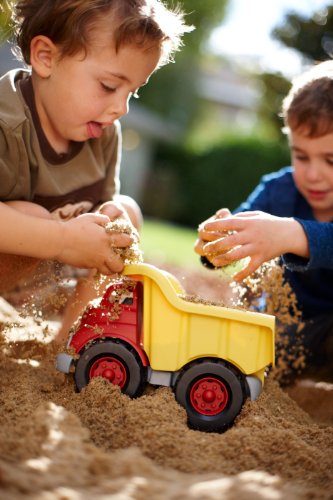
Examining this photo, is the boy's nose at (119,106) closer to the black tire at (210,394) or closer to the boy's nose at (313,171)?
the boy's nose at (313,171)

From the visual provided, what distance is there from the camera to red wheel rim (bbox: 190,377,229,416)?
72.3 inches

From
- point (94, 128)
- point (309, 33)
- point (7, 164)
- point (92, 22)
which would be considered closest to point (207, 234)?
point (94, 128)

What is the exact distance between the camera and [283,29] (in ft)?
44.6

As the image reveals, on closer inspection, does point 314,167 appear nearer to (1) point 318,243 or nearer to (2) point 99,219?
(1) point 318,243

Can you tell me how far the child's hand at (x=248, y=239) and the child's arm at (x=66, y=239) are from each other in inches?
12.6

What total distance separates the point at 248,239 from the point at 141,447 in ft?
2.74

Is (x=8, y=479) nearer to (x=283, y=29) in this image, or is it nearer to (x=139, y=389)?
(x=139, y=389)

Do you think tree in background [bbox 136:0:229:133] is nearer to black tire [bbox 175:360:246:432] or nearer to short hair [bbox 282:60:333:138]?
short hair [bbox 282:60:333:138]

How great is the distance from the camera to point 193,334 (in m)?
1.83

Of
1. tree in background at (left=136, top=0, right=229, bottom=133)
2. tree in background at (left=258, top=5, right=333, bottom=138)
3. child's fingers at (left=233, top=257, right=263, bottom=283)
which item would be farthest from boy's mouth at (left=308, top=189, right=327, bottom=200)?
tree in background at (left=136, top=0, right=229, bottom=133)

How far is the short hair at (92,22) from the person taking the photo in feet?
7.61

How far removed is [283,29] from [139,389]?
13277mm

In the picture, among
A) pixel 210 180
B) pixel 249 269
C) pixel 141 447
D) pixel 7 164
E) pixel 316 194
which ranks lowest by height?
pixel 141 447

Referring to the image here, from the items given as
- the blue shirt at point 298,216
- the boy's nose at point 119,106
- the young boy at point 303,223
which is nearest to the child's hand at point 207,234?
the young boy at point 303,223
